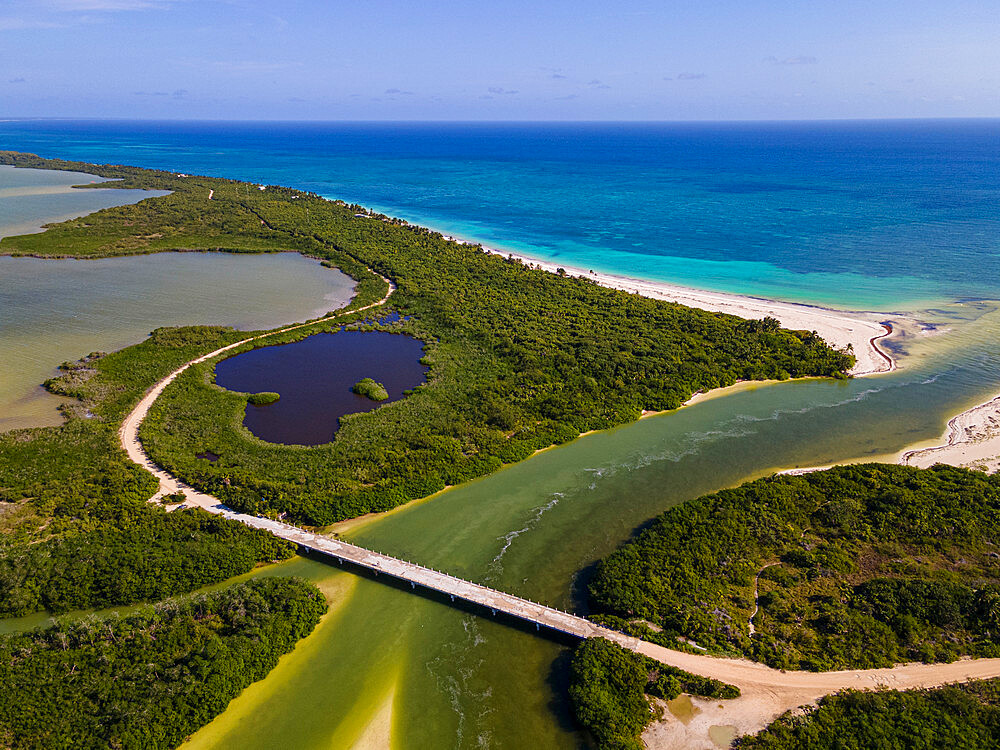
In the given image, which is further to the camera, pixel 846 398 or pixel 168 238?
pixel 168 238

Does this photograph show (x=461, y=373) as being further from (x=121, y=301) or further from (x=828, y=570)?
(x=121, y=301)

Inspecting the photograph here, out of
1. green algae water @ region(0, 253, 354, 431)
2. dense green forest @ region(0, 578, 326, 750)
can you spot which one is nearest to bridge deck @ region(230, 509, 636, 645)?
dense green forest @ region(0, 578, 326, 750)

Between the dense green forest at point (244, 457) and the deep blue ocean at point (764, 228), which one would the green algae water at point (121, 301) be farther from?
the deep blue ocean at point (764, 228)

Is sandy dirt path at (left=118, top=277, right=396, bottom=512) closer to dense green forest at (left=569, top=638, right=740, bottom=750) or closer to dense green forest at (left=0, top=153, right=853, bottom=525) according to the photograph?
dense green forest at (left=0, top=153, right=853, bottom=525)

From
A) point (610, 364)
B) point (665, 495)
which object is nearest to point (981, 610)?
point (665, 495)

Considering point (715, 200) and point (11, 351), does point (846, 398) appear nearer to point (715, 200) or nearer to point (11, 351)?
point (11, 351)

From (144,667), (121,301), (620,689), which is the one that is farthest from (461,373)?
(121,301)
